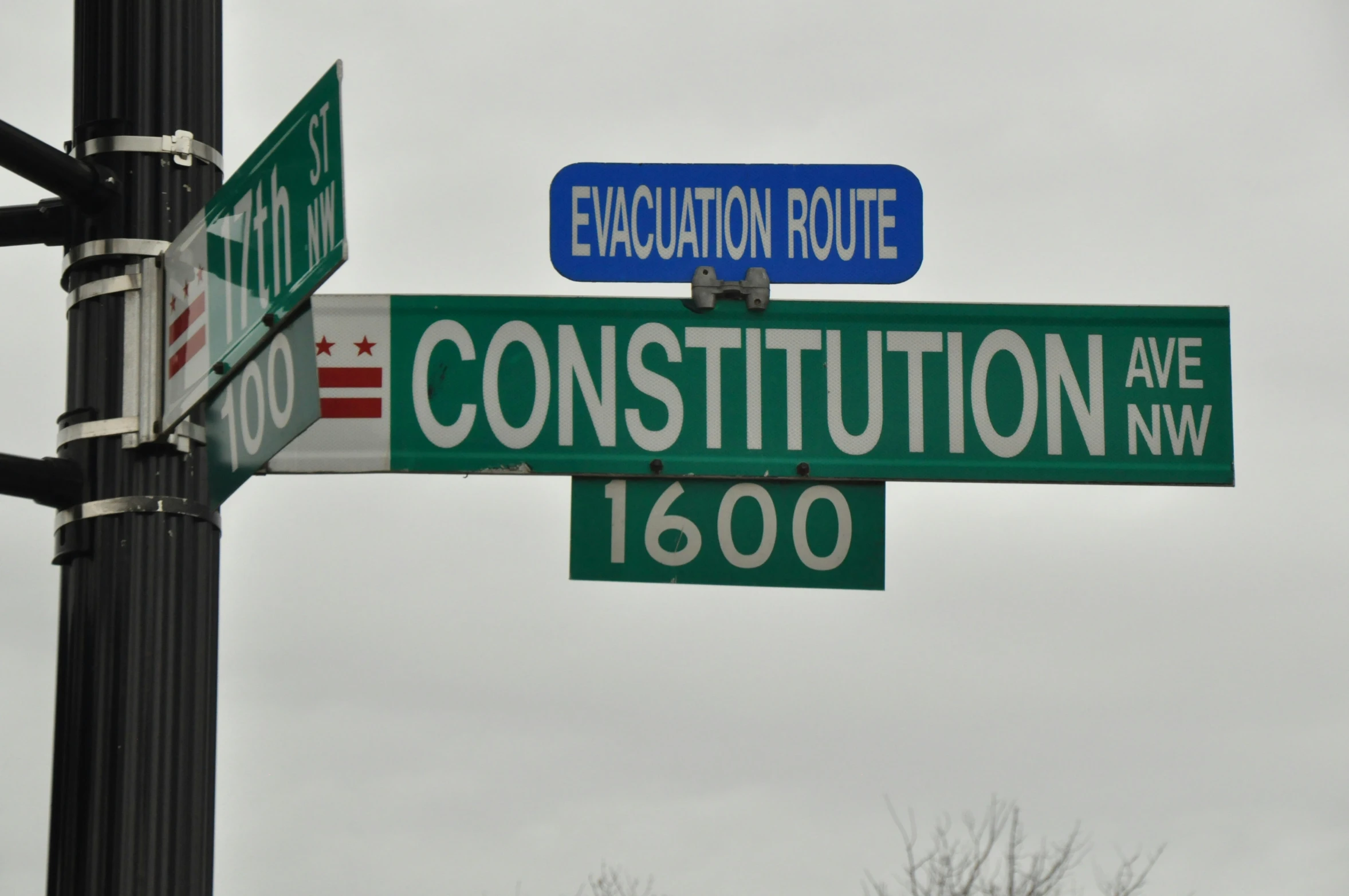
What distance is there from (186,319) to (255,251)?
312 millimetres

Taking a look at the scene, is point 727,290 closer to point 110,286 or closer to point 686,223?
point 686,223

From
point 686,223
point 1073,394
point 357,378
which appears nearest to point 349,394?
point 357,378

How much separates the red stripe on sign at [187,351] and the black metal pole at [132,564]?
0.13 m

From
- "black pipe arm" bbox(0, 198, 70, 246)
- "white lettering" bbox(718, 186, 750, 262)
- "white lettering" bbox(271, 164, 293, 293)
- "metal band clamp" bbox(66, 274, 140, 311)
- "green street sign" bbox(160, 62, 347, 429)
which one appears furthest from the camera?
"white lettering" bbox(718, 186, 750, 262)

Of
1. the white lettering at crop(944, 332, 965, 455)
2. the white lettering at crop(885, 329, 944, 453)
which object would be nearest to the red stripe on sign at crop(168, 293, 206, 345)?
the white lettering at crop(885, 329, 944, 453)

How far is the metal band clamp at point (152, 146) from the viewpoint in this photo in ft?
12.0

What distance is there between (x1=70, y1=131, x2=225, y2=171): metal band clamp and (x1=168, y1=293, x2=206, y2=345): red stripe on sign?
366 millimetres

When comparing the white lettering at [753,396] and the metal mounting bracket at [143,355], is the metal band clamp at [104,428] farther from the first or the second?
the white lettering at [753,396]

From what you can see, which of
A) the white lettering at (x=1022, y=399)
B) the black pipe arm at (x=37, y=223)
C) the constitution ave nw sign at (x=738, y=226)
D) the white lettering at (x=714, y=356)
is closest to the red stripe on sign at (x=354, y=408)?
the constitution ave nw sign at (x=738, y=226)

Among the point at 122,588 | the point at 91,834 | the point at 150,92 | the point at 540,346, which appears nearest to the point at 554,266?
the point at 540,346

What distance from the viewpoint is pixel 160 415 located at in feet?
11.6

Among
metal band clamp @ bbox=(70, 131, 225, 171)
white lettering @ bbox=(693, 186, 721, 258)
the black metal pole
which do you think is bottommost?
the black metal pole

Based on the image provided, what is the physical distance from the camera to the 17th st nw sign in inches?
177

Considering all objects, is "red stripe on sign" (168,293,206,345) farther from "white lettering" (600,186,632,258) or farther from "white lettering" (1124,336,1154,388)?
"white lettering" (1124,336,1154,388)
